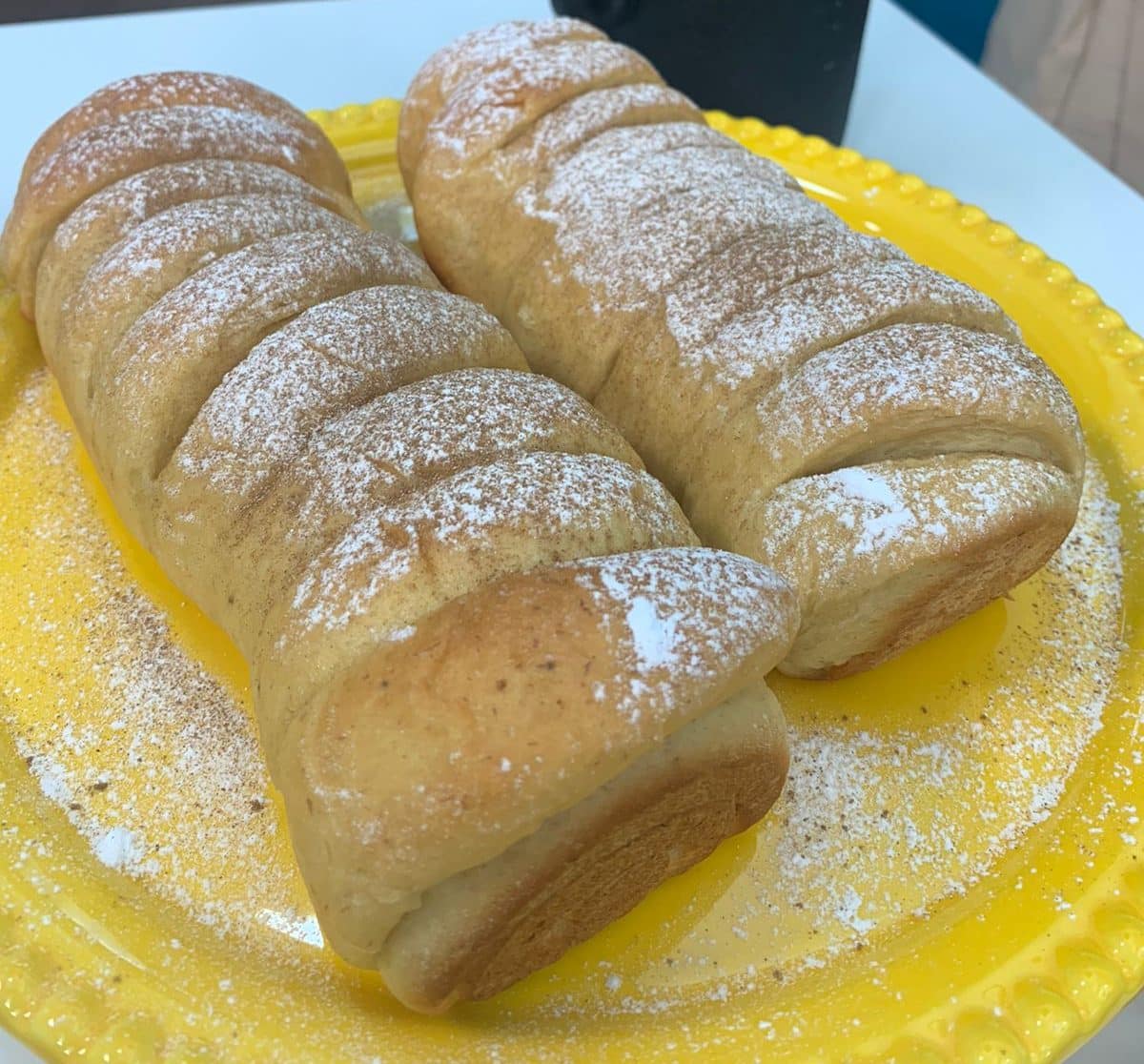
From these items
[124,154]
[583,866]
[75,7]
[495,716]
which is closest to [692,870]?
[583,866]

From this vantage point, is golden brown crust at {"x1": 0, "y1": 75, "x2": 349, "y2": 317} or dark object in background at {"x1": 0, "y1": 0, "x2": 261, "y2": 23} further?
dark object in background at {"x1": 0, "y1": 0, "x2": 261, "y2": 23}

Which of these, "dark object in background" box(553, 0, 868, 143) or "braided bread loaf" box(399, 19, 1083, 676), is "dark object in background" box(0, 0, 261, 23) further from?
"braided bread loaf" box(399, 19, 1083, 676)

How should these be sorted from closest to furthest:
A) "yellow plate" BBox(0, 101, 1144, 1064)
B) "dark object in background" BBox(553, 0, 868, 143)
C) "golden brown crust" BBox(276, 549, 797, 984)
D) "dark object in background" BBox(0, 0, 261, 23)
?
1. "golden brown crust" BBox(276, 549, 797, 984)
2. "yellow plate" BBox(0, 101, 1144, 1064)
3. "dark object in background" BBox(553, 0, 868, 143)
4. "dark object in background" BBox(0, 0, 261, 23)

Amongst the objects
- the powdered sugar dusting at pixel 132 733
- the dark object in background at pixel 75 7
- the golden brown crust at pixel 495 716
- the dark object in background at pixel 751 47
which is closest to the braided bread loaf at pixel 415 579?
the golden brown crust at pixel 495 716

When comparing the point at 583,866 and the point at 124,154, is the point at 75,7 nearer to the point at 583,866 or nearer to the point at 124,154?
the point at 124,154

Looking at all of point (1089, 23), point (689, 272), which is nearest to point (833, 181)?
point (689, 272)

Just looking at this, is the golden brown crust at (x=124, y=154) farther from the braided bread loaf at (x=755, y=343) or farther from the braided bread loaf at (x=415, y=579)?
the braided bread loaf at (x=755, y=343)

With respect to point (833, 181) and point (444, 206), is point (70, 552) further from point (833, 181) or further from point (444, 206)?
point (833, 181)

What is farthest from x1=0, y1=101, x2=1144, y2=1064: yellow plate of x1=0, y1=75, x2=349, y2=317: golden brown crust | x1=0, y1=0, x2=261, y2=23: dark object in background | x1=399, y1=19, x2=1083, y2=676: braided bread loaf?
x1=0, y1=0, x2=261, y2=23: dark object in background
